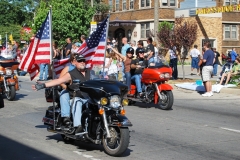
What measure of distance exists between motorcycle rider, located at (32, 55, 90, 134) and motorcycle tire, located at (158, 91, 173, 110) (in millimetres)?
4982

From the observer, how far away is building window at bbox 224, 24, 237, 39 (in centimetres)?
4678

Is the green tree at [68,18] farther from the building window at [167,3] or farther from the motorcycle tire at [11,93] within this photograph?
the motorcycle tire at [11,93]

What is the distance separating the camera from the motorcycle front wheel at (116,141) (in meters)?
7.60

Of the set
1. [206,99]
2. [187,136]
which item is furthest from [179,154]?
[206,99]

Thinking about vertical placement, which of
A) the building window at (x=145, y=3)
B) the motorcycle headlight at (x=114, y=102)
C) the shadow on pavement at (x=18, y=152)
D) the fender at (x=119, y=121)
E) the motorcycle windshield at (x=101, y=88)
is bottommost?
the shadow on pavement at (x=18, y=152)

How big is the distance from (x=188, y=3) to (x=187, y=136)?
38.3m

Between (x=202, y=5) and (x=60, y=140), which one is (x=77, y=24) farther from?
(x=60, y=140)

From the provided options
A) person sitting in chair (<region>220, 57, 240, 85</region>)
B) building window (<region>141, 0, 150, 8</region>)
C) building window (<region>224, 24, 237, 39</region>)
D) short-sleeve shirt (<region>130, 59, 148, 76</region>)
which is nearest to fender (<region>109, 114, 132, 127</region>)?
short-sleeve shirt (<region>130, 59, 148, 76</region>)

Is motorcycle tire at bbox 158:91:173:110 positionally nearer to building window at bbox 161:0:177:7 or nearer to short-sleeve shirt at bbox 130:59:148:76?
short-sleeve shirt at bbox 130:59:148:76

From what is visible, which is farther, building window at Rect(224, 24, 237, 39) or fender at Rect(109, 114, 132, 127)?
building window at Rect(224, 24, 237, 39)

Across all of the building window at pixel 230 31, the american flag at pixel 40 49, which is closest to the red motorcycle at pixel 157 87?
the american flag at pixel 40 49

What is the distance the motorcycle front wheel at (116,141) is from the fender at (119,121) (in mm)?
104

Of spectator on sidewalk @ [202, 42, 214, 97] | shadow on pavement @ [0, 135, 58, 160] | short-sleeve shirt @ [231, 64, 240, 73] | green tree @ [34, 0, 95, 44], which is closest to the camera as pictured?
shadow on pavement @ [0, 135, 58, 160]

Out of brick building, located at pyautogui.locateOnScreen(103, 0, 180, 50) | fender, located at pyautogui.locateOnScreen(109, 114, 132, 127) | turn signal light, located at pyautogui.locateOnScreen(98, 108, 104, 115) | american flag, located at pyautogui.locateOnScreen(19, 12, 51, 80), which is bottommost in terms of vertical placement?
fender, located at pyautogui.locateOnScreen(109, 114, 132, 127)
